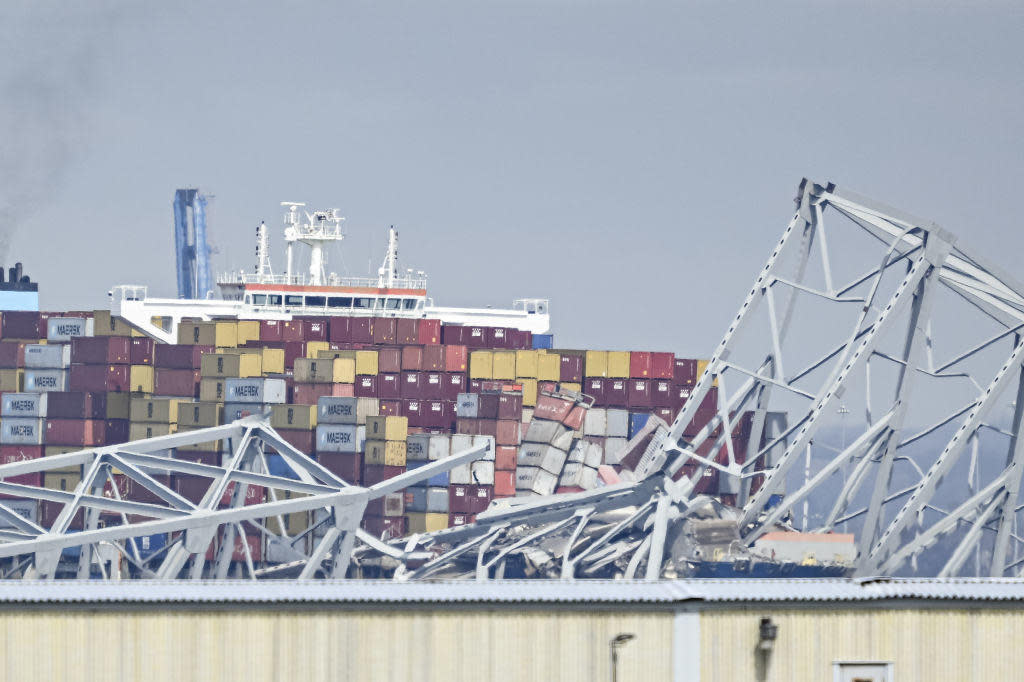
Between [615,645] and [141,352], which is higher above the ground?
[141,352]

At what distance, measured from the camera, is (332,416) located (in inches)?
3196

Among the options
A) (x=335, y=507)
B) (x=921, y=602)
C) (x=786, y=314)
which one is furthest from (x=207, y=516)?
(x=921, y=602)

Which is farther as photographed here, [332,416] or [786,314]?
[332,416]

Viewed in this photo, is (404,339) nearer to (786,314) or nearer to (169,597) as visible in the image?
(786,314)

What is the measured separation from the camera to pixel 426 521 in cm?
7888

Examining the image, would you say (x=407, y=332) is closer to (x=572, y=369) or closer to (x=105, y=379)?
(x=572, y=369)

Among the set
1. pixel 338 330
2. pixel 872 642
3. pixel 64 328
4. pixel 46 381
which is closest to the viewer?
pixel 872 642

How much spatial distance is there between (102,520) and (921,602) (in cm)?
6269

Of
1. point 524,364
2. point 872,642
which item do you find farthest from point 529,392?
point 872,642

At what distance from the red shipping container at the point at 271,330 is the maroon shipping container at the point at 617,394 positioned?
1701 cm

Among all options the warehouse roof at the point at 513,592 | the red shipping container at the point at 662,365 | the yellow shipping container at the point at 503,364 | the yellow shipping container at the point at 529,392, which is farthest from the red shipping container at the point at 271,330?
the warehouse roof at the point at 513,592

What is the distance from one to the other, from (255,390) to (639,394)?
19.0 meters

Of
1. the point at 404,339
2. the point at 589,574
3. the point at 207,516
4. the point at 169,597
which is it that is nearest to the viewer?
the point at 169,597

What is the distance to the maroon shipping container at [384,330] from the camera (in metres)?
88.6
